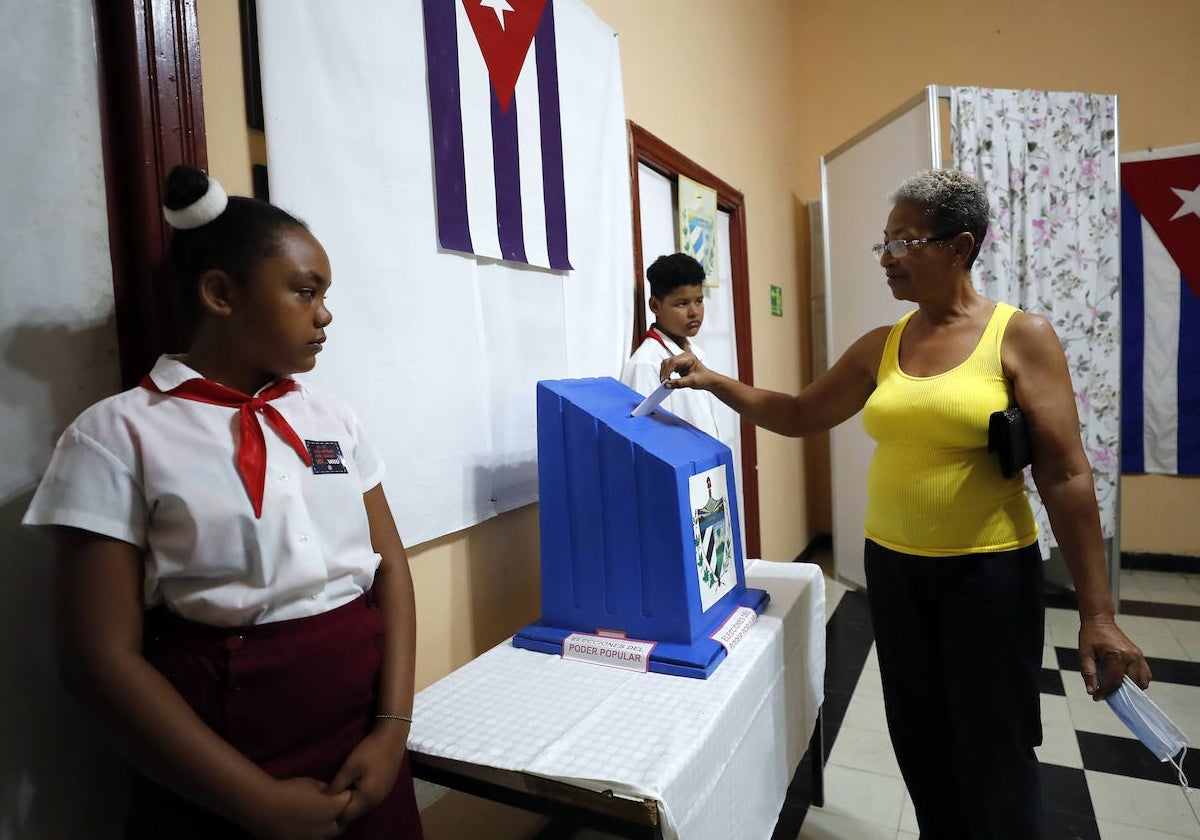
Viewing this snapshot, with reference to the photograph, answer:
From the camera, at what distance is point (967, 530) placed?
1.21m

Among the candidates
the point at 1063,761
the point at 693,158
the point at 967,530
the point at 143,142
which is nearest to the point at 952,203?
the point at 967,530

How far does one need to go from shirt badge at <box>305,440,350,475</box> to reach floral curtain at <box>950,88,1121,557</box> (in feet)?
9.74

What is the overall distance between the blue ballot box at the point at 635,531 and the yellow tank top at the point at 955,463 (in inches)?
12.6

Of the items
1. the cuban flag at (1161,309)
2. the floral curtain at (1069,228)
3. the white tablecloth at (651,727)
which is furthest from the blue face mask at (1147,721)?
the cuban flag at (1161,309)

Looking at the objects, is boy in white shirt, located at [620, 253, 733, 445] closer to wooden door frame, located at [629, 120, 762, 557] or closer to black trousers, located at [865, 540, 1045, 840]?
black trousers, located at [865, 540, 1045, 840]

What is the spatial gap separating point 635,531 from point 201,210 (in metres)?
0.78

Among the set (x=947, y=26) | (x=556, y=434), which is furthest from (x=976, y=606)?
(x=947, y=26)

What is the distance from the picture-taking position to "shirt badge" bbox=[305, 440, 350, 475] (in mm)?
824

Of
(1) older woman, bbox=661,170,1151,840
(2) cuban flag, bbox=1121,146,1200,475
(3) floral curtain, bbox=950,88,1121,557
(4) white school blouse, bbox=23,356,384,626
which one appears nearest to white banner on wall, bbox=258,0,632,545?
(4) white school blouse, bbox=23,356,384,626

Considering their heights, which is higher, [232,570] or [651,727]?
[232,570]

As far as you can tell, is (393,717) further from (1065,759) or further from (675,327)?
(1065,759)

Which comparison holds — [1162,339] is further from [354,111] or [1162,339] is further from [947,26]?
[354,111]

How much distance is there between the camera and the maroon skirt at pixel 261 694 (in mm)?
715

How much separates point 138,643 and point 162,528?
4.5 inches
